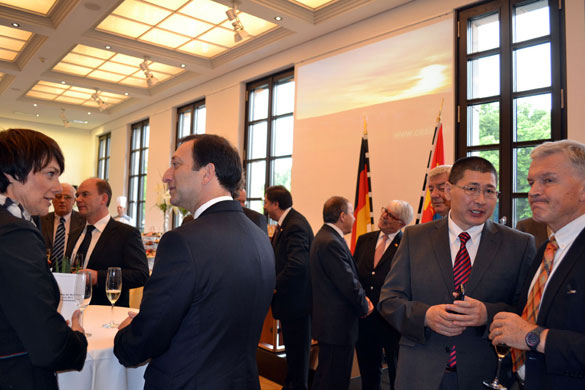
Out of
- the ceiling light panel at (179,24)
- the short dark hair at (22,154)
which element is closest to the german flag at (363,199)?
the ceiling light panel at (179,24)

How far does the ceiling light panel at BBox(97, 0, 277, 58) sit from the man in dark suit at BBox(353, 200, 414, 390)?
15.4ft

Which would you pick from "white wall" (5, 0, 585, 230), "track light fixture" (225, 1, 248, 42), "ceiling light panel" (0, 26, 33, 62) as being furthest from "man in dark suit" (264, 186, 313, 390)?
"ceiling light panel" (0, 26, 33, 62)

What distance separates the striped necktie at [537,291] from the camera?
162cm

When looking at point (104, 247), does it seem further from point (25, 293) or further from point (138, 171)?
point (138, 171)

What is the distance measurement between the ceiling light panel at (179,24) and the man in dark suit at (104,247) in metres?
4.63

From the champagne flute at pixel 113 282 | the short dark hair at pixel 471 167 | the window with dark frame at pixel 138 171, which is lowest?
the champagne flute at pixel 113 282

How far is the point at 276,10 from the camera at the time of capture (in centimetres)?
631

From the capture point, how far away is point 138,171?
12.8 m

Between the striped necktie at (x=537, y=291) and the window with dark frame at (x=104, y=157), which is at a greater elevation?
the window with dark frame at (x=104, y=157)

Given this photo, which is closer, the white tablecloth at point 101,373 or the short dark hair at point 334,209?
the white tablecloth at point 101,373

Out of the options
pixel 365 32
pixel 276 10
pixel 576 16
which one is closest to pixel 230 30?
pixel 276 10

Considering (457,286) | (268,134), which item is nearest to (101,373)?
(457,286)

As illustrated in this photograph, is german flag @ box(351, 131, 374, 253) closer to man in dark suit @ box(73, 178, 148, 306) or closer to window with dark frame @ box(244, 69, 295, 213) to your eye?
window with dark frame @ box(244, 69, 295, 213)

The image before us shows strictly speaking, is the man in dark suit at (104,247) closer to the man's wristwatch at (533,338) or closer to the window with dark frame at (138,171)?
the man's wristwatch at (533,338)
